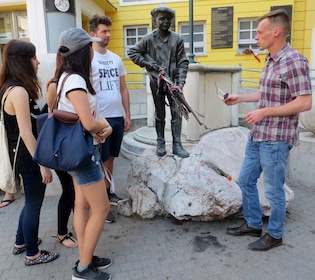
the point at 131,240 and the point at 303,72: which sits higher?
the point at 303,72

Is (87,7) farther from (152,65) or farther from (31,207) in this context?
(31,207)

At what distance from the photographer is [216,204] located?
314 cm

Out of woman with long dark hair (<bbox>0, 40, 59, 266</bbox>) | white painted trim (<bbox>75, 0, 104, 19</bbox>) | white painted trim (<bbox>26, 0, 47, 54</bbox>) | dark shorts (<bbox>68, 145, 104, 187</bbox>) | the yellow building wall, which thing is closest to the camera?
dark shorts (<bbox>68, 145, 104, 187</bbox>)

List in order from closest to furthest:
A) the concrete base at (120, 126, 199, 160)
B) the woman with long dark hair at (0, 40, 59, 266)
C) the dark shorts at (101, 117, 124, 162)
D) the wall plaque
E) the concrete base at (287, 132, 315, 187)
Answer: the woman with long dark hair at (0, 40, 59, 266) → the dark shorts at (101, 117, 124, 162) → the concrete base at (287, 132, 315, 187) → the concrete base at (120, 126, 199, 160) → the wall plaque

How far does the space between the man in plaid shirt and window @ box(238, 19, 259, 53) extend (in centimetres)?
918

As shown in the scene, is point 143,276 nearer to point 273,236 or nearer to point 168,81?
point 273,236

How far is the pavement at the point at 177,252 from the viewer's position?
8.19ft

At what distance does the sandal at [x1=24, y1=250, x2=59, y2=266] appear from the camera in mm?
2650

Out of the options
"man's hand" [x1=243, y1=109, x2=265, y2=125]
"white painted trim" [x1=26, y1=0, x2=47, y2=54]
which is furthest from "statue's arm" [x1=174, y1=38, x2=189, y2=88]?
"white painted trim" [x1=26, y1=0, x2=47, y2=54]

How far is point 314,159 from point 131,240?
2688 millimetres

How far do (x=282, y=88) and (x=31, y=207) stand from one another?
2155 millimetres

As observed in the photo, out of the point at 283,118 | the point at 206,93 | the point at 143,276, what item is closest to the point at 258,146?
the point at 283,118

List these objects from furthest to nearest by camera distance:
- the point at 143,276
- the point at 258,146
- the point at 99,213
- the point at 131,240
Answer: the point at 131,240 < the point at 258,146 < the point at 143,276 < the point at 99,213

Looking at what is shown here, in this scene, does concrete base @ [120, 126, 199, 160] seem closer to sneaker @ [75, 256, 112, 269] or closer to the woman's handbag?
sneaker @ [75, 256, 112, 269]
